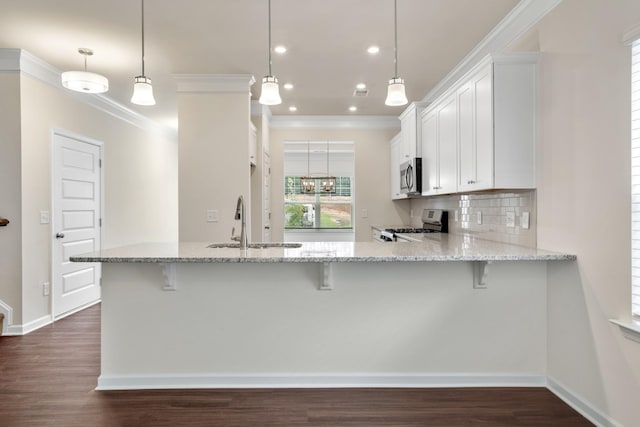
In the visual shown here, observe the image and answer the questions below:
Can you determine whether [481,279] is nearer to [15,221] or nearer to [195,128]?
[195,128]

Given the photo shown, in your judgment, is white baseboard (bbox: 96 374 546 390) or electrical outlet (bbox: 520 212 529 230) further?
electrical outlet (bbox: 520 212 529 230)

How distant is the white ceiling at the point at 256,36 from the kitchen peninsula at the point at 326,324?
1780mm

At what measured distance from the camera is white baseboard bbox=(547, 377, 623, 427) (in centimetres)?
206

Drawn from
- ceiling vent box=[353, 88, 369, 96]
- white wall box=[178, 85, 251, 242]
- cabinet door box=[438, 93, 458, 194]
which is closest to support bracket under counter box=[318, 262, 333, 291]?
cabinet door box=[438, 93, 458, 194]

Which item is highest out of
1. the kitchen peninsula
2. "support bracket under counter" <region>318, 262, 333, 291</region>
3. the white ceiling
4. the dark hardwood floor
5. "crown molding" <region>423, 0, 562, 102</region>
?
the white ceiling

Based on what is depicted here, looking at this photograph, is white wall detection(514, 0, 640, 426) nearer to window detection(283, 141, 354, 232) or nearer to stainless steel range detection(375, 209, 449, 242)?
stainless steel range detection(375, 209, 449, 242)

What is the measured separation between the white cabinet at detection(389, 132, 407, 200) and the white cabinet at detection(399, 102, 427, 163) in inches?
15.9

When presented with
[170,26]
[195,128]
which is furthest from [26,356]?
[170,26]

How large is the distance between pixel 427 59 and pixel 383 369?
9.49ft

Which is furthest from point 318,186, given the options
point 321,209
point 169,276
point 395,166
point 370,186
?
point 169,276

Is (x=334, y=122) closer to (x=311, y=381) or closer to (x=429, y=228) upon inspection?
(x=429, y=228)

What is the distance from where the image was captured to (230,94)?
4301 millimetres

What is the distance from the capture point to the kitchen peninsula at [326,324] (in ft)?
8.34

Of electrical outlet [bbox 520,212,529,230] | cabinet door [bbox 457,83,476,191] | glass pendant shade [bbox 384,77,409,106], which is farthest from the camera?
cabinet door [bbox 457,83,476,191]
